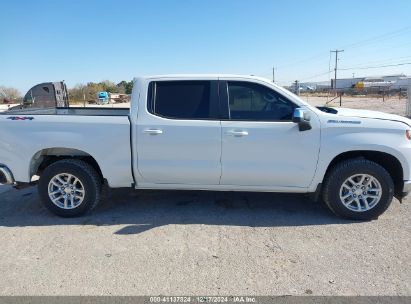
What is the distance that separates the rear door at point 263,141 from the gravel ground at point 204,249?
590 mm

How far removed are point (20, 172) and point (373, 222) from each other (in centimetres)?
468

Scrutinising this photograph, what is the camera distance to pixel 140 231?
408 centimetres

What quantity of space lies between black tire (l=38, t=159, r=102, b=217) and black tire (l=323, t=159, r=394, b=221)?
10.0 feet

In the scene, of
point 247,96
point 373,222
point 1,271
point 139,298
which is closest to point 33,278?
point 1,271

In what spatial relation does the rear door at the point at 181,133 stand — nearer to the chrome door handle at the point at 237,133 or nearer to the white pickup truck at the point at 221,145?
the white pickup truck at the point at 221,145

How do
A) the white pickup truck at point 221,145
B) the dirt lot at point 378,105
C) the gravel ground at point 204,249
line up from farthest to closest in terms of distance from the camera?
the dirt lot at point 378,105 → the white pickup truck at point 221,145 → the gravel ground at point 204,249

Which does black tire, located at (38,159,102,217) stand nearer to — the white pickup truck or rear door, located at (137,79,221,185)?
the white pickup truck

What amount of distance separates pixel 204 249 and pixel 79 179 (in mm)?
2009

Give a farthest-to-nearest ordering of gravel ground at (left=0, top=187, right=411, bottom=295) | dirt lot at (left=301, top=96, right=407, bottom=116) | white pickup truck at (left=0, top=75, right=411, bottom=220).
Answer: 1. dirt lot at (left=301, top=96, right=407, bottom=116)
2. white pickup truck at (left=0, top=75, right=411, bottom=220)
3. gravel ground at (left=0, top=187, right=411, bottom=295)

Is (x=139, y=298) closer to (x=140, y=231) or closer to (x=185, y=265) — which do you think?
(x=185, y=265)

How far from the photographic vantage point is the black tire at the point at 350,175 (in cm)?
420

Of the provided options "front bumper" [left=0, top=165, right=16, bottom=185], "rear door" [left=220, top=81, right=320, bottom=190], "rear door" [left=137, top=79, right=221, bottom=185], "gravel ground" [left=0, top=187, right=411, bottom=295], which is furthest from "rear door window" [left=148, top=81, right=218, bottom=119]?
"front bumper" [left=0, top=165, right=16, bottom=185]

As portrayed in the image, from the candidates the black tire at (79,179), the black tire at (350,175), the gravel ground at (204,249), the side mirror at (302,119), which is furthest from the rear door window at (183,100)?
the black tire at (350,175)

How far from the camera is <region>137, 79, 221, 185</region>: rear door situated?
423 cm
